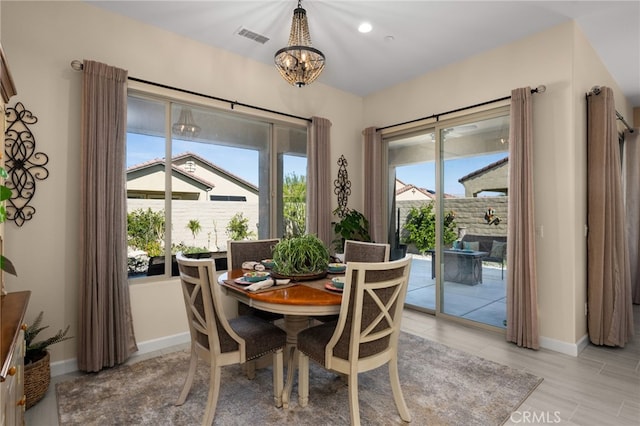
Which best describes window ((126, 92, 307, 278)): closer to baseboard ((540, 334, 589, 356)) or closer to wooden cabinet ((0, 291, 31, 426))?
wooden cabinet ((0, 291, 31, 426))

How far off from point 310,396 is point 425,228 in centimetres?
268

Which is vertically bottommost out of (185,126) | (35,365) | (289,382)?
(289,382)

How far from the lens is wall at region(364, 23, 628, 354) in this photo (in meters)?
2.99

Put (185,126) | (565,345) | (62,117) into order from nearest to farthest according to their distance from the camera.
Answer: (62,117) < (565,345) < (185,126)

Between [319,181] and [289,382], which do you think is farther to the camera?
[319,181]

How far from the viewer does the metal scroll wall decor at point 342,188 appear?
4.68 m

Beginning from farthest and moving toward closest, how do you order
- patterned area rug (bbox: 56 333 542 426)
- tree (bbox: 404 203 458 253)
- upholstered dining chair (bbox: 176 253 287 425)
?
tree (bbox: 404 203 458 253) < patterned area rug (bbox: 56 333 542 426) < upholstered dining chair (bbox: 176 253 287 425)

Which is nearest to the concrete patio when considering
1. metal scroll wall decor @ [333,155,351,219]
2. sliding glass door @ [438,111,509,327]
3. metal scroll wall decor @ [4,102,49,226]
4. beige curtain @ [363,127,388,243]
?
sliding glass door @ [438,111,509,327]

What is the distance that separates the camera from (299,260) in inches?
96.9

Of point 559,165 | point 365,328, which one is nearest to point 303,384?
point 365,328

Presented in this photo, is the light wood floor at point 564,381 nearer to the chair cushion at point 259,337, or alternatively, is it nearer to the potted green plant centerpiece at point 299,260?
the chair cushion at point 259,337

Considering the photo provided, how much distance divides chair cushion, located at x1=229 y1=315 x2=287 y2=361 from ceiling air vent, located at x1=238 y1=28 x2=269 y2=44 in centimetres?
269

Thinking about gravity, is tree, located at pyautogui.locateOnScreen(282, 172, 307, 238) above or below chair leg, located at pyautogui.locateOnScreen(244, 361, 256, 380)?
above

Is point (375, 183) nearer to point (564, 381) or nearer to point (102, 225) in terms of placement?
point (564, 381)
